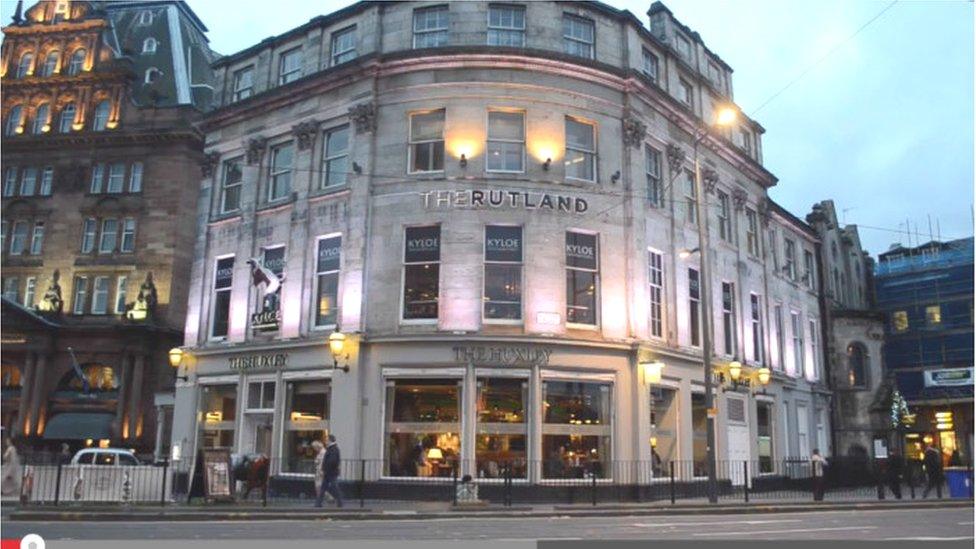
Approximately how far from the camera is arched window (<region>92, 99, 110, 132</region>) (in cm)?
4862

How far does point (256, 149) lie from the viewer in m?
29.6

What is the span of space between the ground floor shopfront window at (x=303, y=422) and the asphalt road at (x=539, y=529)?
763 centimetres

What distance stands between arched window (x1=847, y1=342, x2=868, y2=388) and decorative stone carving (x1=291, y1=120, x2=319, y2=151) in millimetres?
29945

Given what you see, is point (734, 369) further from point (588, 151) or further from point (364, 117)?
point (364, 117)


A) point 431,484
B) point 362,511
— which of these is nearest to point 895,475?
point 431,484

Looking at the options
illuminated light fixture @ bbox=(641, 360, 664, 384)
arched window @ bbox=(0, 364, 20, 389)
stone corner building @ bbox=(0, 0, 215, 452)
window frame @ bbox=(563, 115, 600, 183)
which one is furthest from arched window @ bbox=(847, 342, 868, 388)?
arched window @ bbox=(0, 364, 20, 389)

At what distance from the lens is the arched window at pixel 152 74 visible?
51.4 meters

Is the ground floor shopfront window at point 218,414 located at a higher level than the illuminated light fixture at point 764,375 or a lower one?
lower

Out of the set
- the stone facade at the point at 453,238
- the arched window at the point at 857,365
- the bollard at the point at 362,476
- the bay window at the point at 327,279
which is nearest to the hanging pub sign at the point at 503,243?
the stone facade at the point at 453,238

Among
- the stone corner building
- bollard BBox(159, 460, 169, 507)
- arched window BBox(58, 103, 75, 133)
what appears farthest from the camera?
arched window BBox(58, 103, 75, 133)

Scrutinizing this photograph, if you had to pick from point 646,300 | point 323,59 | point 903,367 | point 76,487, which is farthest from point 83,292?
point 903,367

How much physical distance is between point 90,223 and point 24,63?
479 inches

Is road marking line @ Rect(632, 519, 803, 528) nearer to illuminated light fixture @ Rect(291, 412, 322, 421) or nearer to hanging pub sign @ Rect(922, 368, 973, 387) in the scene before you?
illuminated light fixture @ Rect(291, 412, 322, 421)

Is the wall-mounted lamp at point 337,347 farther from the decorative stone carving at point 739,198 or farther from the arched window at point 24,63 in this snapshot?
the arched window at point 24,63
